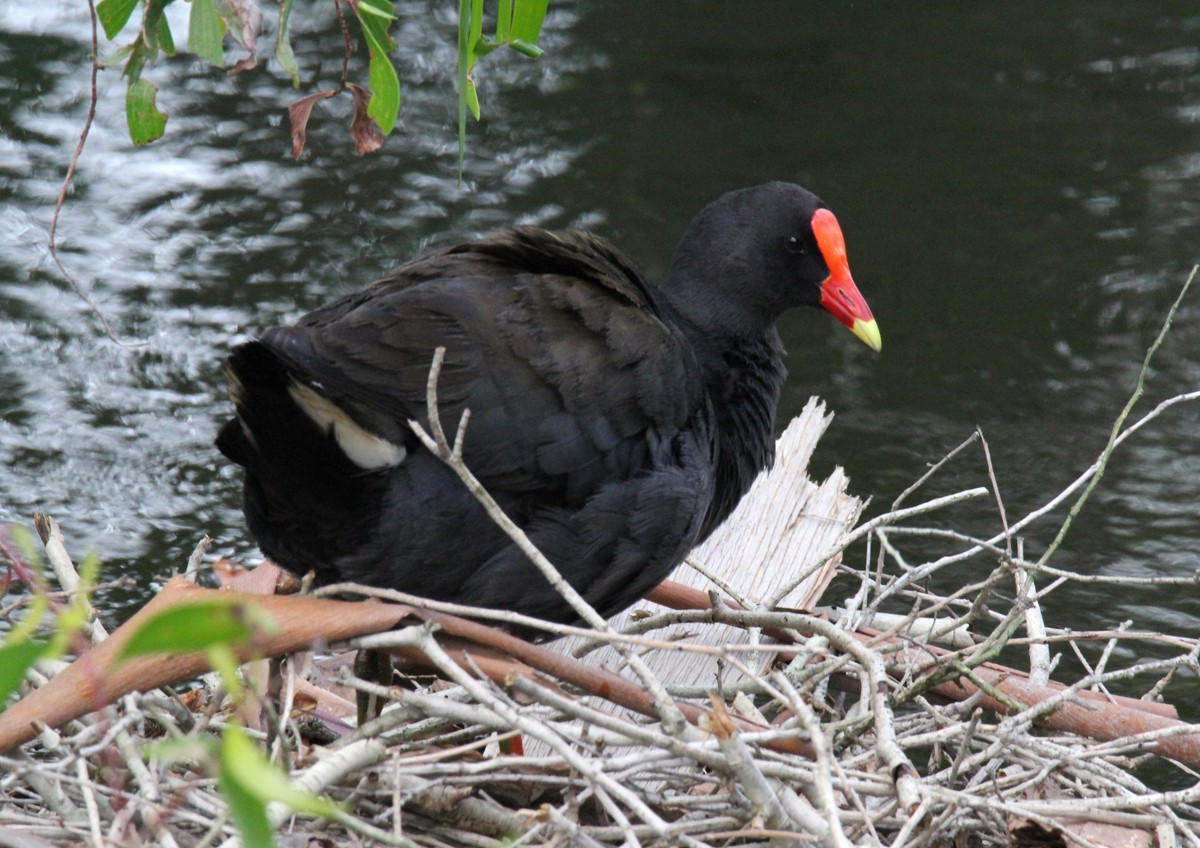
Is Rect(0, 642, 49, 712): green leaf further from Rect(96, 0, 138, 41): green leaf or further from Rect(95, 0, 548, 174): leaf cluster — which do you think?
Rect(96, 0, 138, 41): green leaf

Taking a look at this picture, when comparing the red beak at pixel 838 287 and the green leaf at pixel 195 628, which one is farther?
the red beak at pixel 838 287

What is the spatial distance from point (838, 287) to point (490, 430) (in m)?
1.32

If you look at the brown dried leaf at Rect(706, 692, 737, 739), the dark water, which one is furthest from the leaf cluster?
the dark water

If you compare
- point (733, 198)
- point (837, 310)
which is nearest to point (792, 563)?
point (837, 310)

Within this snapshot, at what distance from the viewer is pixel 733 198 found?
3.89m

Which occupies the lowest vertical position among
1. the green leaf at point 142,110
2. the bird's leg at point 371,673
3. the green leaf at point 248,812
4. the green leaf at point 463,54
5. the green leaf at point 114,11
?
the bird's leg at point 371,673

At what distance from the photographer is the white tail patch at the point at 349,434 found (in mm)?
2746

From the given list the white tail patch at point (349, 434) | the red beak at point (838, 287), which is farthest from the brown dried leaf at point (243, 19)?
the red beak at point (838, 287)

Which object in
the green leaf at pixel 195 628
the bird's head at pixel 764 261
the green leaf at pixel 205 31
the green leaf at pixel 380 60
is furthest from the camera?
the bird's head at pixel 764 261

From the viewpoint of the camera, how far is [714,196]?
23.1 ft

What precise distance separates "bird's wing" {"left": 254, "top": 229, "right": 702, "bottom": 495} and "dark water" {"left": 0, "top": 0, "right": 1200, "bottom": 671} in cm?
216

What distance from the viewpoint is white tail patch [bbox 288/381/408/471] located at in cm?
275

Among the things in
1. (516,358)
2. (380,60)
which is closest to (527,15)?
(380,60)

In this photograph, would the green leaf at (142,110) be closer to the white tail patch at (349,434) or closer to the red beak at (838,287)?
the white tail patch at (349,434)
